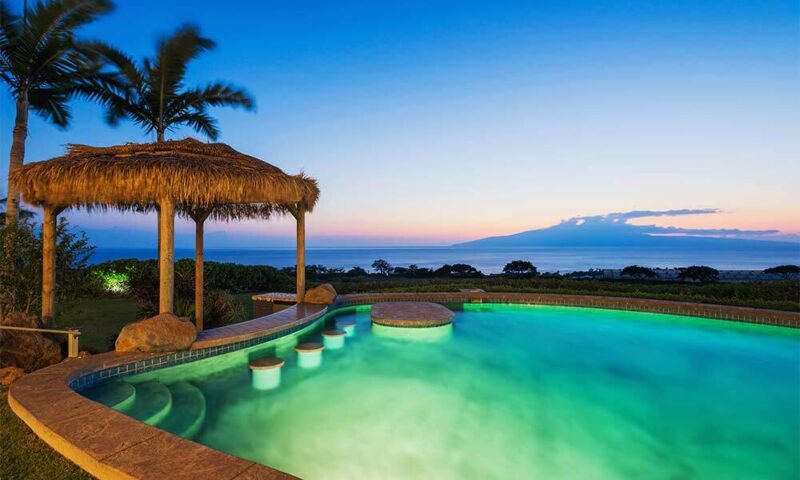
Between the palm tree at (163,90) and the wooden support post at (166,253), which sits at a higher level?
the palm tree at (163,90)

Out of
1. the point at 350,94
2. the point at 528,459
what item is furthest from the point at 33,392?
the point at 350,94

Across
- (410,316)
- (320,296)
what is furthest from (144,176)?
(410,316)

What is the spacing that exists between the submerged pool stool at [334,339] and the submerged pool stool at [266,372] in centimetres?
143

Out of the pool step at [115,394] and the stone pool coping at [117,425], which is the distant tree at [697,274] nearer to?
the stone pool coping at [117,425]

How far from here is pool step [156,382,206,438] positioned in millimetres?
3680

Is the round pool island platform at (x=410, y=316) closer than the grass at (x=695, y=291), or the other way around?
the round pool island platform at (x=410, y=316)

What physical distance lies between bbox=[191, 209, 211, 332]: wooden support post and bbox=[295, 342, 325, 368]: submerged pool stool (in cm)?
206

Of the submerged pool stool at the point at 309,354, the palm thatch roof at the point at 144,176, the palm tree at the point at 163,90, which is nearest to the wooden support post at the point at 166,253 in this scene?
Result: the palm thatch roof at the point at 144,176

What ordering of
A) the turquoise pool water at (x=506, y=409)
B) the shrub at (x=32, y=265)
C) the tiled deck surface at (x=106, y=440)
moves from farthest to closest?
1. the shrub at (x=32, y=265)
2. the turquoise pool water at (x=506, y=409)
3. the tiled deck surface at (x=106, y=440)

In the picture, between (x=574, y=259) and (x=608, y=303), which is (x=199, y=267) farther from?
(x=574, y=259)

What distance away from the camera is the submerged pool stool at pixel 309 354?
19.1ft

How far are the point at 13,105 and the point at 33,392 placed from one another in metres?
6.64

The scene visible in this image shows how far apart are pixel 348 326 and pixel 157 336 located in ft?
13.1

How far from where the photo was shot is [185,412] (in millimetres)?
4016
